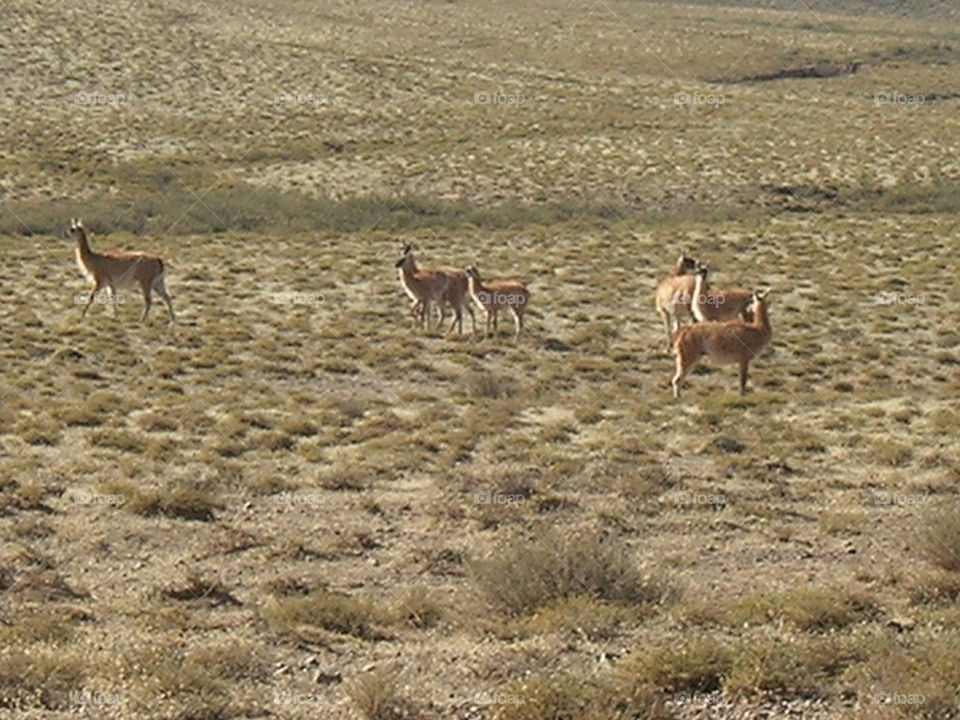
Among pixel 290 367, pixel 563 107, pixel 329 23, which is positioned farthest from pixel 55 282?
pixel 329 23

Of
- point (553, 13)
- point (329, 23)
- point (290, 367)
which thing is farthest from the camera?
point (553, 13)

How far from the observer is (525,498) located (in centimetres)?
1200

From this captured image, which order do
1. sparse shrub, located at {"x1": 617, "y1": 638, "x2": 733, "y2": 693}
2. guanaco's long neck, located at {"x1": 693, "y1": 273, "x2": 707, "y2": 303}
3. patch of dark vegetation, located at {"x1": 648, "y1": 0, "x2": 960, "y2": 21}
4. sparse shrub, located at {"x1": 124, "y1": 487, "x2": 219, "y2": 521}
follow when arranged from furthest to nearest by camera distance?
1. patch of dark vegetation, located at {"x1": 648, "y1": 0, "x2": 960, "y2": 21}
2. guanaco's long neck, located at {"x1": 693, "y1": 273, "x2": 707, "y2": 303}
3. sparse shrub, located at {"x1": 124, "y1": 487, "x2": 219, "y2": 521}
4. sparse shrub, located at {"x1": 617, "y1": 638, "x2": 733, "y2": 693}

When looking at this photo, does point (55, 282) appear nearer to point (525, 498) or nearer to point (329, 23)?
point (525, 498)

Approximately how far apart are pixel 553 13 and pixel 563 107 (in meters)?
51.5

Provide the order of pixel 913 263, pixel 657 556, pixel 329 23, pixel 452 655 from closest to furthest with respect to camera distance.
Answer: pixel 452 655, pixel 657 556, pixel 913 263, pixel 329 23

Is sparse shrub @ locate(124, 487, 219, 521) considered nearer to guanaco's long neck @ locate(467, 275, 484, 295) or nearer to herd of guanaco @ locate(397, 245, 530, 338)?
guanaco's long neck @ locate(467, 275, 484, 295)

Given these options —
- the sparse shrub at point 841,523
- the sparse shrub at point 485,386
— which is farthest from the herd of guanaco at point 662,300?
the sparse shrub at point 841,523

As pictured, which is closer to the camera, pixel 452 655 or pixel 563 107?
pixel 452 655

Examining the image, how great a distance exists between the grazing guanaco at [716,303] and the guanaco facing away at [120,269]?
9346 millimetres

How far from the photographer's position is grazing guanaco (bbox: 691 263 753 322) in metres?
18.3

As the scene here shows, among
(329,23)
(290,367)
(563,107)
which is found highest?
(329,23)

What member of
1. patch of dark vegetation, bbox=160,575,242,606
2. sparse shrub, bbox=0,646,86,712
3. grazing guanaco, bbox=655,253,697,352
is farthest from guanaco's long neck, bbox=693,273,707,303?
Result: sparse shrub, bbox=0,646,86,712

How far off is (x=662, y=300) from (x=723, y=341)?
Result: 382cm
